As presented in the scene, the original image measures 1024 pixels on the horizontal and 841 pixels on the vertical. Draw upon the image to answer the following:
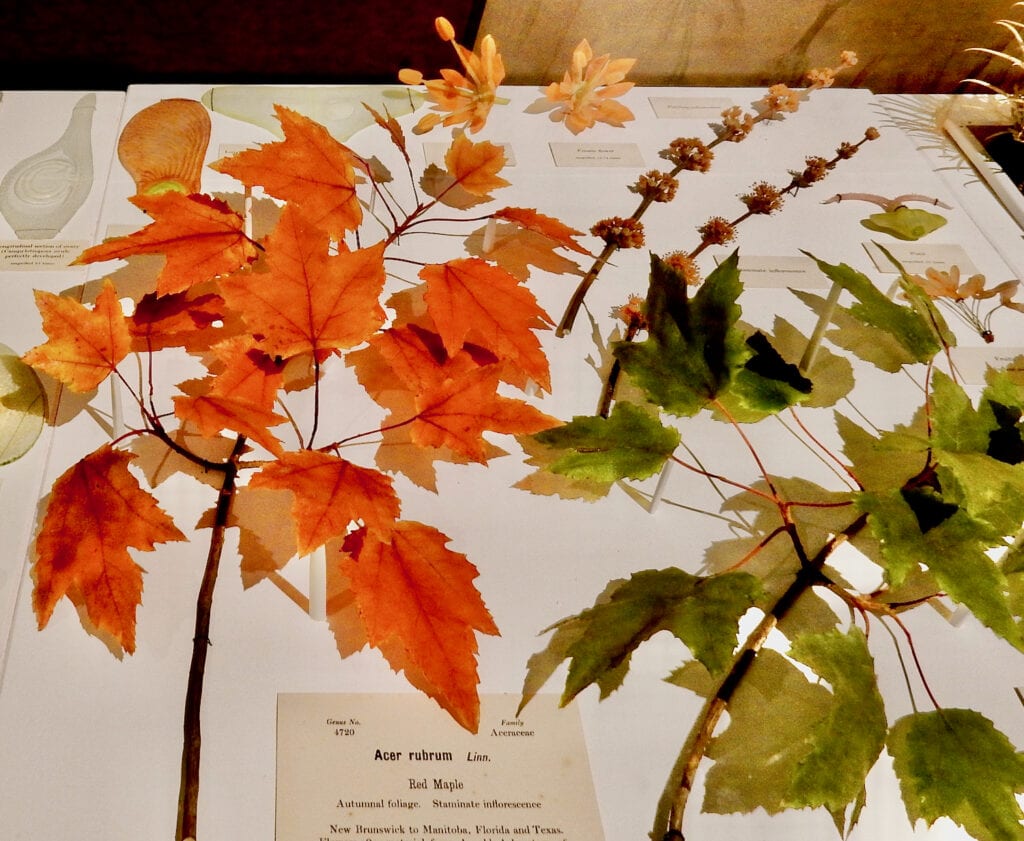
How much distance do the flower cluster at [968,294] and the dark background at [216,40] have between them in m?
0.71

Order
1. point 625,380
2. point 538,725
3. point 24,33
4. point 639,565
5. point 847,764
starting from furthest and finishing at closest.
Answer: point 24,33
point 625,380
point 639,565
point 538,725
point 847,764

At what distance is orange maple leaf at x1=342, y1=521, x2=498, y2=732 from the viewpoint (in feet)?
1.79

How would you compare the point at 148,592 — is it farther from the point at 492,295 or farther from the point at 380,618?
the point at 492,295

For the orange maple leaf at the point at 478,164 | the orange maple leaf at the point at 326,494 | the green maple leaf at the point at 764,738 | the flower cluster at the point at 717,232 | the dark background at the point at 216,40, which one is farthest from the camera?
the dark background at the point at 216,40

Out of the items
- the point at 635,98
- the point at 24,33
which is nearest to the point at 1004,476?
the point at 635,98

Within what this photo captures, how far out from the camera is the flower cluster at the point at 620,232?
95 centimetres

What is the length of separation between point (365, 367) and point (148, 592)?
28 cm

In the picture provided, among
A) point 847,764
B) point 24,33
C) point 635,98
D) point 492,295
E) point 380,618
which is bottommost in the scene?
point 847,764

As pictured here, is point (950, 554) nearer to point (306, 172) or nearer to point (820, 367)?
point (820, 367)

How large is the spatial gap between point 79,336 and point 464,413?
0.29 meters

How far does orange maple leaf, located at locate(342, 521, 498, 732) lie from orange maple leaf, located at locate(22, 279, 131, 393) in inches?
9.3

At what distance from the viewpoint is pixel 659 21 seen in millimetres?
1238

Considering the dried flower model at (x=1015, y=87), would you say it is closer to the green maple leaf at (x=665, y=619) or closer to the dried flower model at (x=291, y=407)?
the dried flower model at (x=291, y=407)

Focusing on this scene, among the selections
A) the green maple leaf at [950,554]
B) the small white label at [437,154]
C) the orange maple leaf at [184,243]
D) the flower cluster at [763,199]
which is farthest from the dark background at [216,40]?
the green maple leaf at [950,554]
